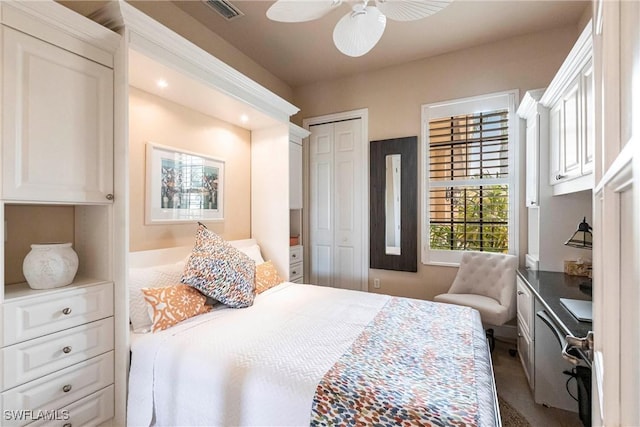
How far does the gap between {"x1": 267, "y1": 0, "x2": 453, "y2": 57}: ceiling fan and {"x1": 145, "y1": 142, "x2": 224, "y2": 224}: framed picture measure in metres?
1.39

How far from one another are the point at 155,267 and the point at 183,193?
28.4 inches

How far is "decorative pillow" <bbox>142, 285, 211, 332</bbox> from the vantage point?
180 centimetres

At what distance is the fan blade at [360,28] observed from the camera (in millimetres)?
1737

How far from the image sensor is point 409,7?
168 centimetres

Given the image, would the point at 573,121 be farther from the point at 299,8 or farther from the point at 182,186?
the point at 182,186

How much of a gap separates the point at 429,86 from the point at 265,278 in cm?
280

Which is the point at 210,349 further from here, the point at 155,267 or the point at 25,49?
the point at 25,49

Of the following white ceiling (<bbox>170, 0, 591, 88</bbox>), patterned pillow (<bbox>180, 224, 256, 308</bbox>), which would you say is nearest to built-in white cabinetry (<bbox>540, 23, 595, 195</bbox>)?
white ceiling (<bbox>170, 0, 591, 88</bbox>)

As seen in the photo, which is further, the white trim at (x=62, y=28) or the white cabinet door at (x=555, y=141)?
the white cabinet door at (x=555, y=141)

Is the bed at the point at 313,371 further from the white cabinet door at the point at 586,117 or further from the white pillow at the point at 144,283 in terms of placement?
the white cabinet door at the point at 586,117

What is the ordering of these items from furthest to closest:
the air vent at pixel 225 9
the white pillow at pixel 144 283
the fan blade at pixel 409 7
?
the air vent at pixel 225 9 < the white pillow at pixel 144 283 < the fan blade at pixel 409 7

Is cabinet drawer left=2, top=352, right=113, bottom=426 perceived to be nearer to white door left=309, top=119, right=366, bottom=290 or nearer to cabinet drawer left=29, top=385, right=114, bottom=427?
cabinet drawer left=29, top=385, right=114, bottom=427

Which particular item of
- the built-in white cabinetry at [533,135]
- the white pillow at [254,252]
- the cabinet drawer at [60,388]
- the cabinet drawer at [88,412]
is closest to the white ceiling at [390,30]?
the built-in white cabinetry at [533,135]

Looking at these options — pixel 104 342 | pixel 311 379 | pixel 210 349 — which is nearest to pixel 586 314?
pixel 311 379
